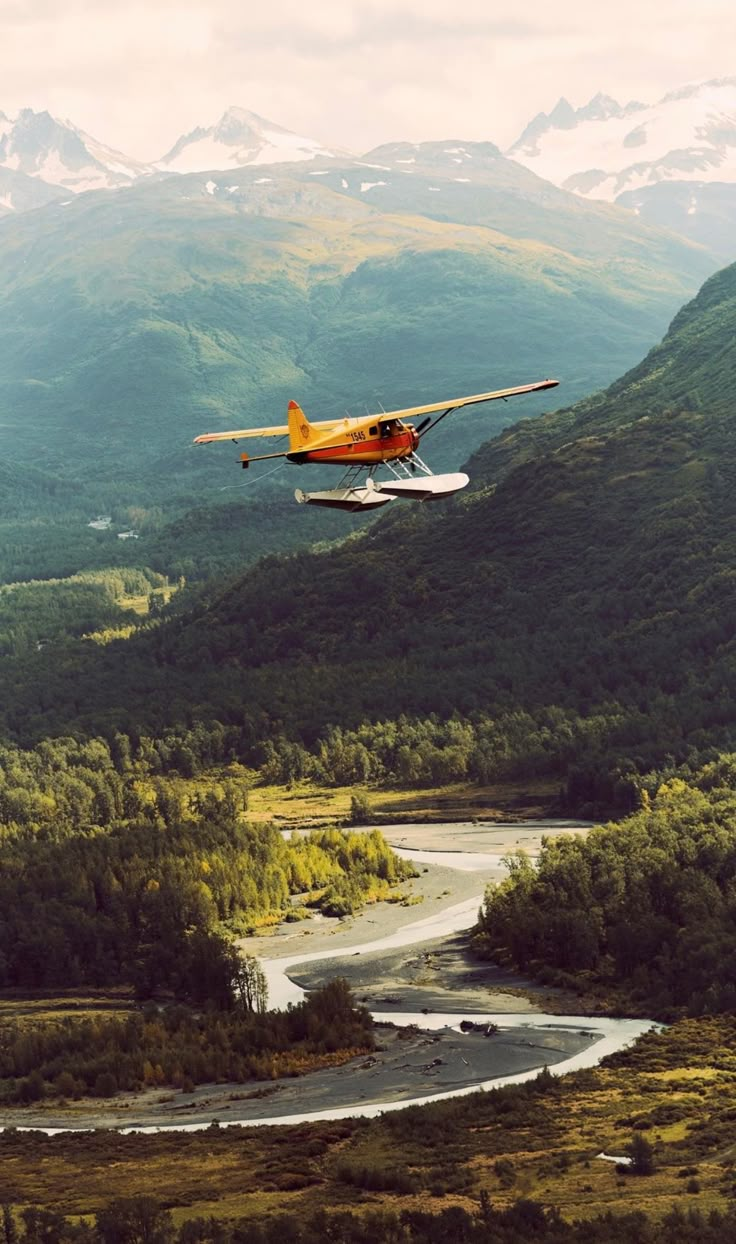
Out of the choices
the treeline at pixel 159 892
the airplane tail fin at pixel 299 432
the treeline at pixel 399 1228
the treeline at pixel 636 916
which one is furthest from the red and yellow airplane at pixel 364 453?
the treeline at pixel 159 892

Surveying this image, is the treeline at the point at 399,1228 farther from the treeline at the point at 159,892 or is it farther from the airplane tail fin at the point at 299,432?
the treeline at the point at 159,892

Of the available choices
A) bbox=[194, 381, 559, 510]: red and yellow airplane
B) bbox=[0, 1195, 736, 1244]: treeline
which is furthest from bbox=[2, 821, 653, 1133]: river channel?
bbox=[194, 381, 559, 510]: red and yellow airplane

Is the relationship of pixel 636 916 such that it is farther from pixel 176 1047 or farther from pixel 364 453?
pixel 364 453

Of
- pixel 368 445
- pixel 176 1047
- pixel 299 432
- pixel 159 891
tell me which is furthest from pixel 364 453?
pixel 159 891

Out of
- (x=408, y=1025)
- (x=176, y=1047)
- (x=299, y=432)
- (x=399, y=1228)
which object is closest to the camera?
(x=399, y=1228)

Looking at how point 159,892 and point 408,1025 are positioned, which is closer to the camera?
point 408,1025
